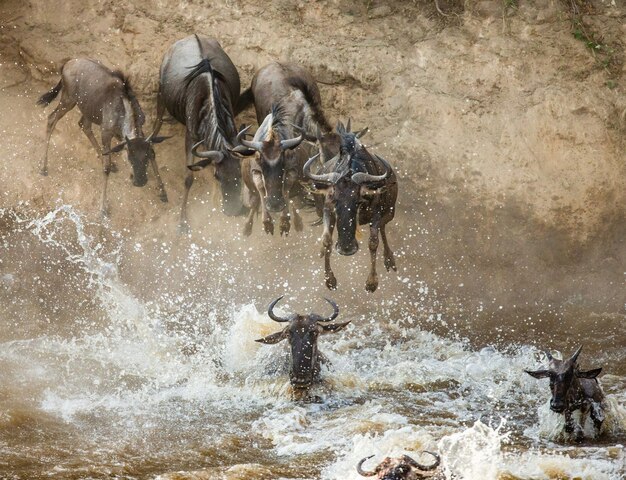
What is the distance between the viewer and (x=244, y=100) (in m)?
13.8

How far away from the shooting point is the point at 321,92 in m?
13.9

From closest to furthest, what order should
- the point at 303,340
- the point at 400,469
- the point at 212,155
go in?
the point at 400,469 → the point at 303,340 → the point at 212,155

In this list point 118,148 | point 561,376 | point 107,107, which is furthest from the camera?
point 107,107

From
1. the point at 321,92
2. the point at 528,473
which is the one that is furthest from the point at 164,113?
the point at 528,473

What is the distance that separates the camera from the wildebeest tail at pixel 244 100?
45.1 feet

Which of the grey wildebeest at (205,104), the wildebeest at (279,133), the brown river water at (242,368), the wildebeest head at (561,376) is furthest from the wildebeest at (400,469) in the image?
the grey wildebeest at (205,104)

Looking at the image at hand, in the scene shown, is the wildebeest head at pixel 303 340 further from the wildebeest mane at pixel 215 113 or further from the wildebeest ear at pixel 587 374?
the wildebeest mane at pixel 215 113

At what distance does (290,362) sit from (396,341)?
5.85 ft

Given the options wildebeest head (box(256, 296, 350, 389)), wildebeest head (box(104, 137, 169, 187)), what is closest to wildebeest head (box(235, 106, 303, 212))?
wildebeest head (box(256, 296, 350, 389))

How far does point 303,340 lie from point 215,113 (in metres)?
3.37

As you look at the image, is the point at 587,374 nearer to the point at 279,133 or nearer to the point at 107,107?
the point at 279,133

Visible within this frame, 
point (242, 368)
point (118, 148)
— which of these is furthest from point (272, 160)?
point (118, 148)

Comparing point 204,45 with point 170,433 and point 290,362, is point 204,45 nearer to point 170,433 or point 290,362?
point 290,362

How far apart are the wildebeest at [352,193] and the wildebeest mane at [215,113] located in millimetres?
1700
